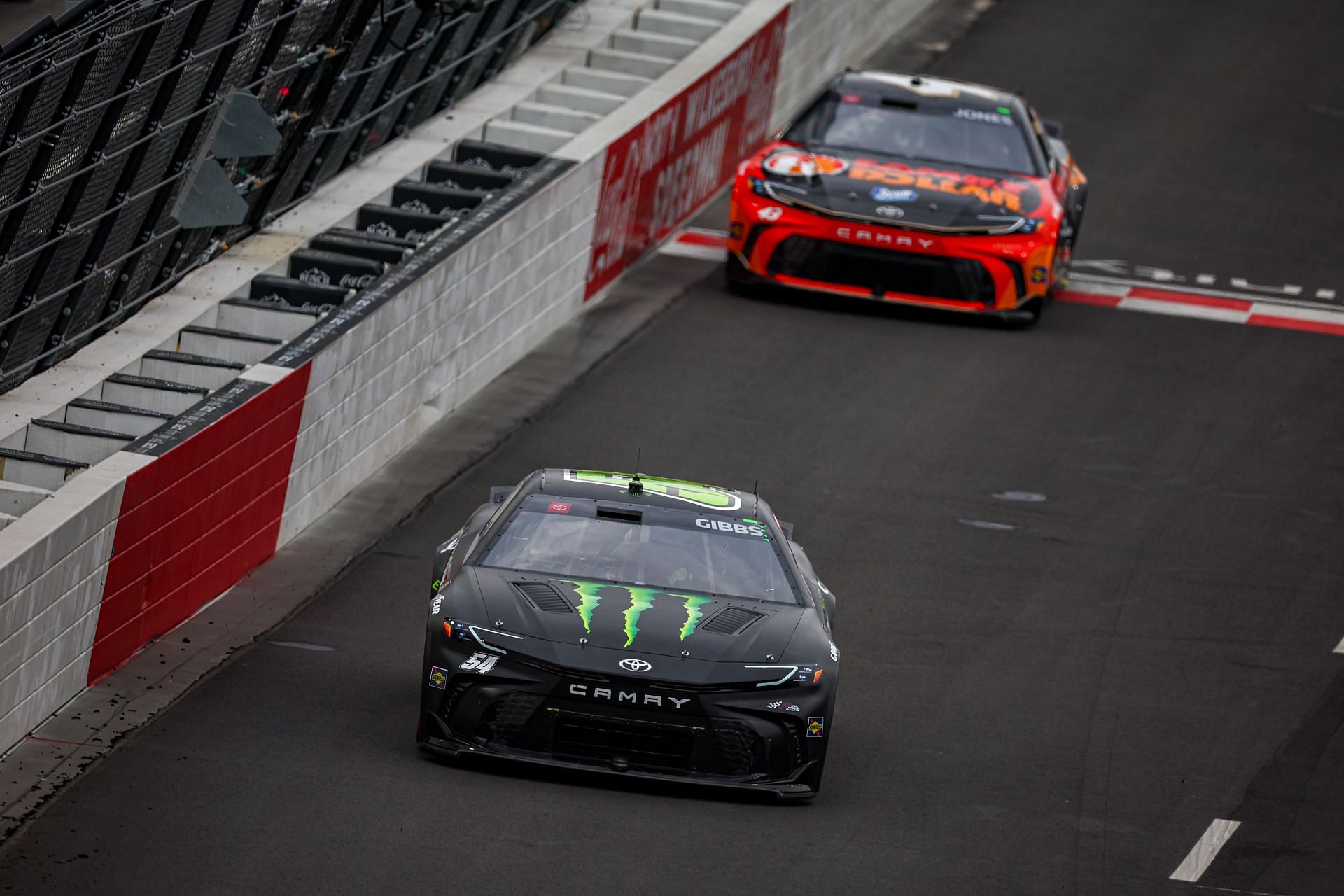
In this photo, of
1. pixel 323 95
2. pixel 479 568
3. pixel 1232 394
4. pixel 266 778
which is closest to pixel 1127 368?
pixel 1232 394

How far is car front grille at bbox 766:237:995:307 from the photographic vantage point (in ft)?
Answer: 59.8

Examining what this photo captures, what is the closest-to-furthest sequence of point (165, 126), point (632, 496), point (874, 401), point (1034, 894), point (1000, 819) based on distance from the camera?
1. point (1034, 894)
2. point (1000, 819)
3. point (632, 496)
4. point (165, 126)
5. point (874, 401)

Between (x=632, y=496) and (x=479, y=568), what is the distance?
961 millimetres

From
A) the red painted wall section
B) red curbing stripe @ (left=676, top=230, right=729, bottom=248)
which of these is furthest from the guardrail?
red curbing stripe @ (left=676, top=230, right=729, bottom=248)

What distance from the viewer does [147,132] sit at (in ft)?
46.0

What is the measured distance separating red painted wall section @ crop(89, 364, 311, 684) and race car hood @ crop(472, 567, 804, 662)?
1.92 meters

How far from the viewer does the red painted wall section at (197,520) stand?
10.7m

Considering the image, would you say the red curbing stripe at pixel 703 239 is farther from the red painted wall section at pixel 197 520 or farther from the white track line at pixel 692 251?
the red painted wall section at pixel 197 520

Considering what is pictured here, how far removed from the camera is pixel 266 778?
30.6 feet

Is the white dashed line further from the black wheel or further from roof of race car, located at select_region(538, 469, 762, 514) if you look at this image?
the black wheel

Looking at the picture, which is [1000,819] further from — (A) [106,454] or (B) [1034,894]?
(A) [106,454]

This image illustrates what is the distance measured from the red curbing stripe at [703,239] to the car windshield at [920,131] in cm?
152

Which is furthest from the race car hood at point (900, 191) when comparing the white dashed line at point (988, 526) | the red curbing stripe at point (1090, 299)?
the white dashed line at point (988, 526)

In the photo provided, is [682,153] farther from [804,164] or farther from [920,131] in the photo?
[920,131]
